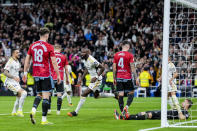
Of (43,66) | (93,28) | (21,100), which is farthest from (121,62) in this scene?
(93,28)

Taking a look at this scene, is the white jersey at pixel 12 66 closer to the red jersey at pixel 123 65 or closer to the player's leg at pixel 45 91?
the red jersey at pixel 123 65

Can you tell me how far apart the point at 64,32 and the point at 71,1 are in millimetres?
4136

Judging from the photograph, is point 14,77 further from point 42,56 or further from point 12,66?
point 42,56

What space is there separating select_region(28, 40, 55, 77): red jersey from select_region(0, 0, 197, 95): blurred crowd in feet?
54.9

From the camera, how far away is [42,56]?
1033 cm

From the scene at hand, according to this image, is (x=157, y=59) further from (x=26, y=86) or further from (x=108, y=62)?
(x=26, y=86)

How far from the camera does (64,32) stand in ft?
105

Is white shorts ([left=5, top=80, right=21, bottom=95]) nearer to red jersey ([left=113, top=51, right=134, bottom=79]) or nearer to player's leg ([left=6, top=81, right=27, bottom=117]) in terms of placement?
player's leg ([left=6, top=81, right=27, bottom=117])

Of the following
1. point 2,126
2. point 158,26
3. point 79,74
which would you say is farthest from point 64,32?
point 2,126

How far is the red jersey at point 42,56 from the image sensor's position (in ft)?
33.8

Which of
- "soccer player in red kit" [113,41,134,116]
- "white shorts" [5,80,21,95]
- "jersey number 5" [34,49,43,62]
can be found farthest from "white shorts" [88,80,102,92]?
"jersey number 5" [34,49,43,62]

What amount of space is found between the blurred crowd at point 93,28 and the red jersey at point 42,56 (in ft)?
54.9

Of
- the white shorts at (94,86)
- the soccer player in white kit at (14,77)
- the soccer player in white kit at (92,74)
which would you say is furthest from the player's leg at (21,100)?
the white shorts at (94,86)

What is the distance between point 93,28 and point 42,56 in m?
21.3
